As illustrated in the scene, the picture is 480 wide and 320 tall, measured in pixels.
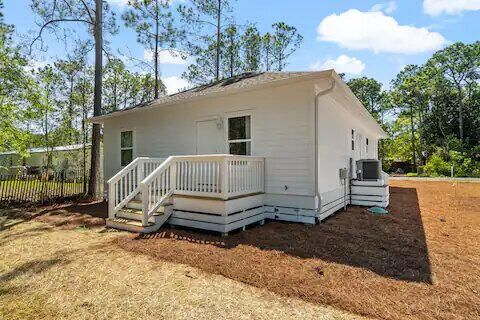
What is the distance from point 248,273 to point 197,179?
2631 mm

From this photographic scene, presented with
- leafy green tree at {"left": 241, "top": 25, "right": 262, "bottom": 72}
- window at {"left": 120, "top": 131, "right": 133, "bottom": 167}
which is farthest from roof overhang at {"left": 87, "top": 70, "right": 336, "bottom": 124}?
leafy green tree at {"left": 241, "top": 25, "right": 262, "bottom": 72}

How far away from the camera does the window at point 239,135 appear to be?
7399 mm

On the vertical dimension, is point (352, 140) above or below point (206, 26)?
below

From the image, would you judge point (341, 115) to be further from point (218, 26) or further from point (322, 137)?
point (218, 26)

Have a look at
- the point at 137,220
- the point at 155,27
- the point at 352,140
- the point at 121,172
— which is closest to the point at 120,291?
the point at 137,220

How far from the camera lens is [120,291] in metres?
Answer: 3.25

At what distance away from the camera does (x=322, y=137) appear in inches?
272

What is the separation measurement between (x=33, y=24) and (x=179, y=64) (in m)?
8.34

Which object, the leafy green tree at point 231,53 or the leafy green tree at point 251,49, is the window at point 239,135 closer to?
the leafy green tree at point 231,53

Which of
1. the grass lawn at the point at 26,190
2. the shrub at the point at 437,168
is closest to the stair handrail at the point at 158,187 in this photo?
the grass lawn at the point at 26,190

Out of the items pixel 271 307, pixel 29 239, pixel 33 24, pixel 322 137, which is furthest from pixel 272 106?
pixel 33 24

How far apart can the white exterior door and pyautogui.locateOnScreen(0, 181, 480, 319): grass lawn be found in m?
2.78

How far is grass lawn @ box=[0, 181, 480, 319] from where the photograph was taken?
9.38ft

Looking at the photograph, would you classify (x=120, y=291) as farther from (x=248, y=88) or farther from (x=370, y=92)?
(x=370, y=92)
